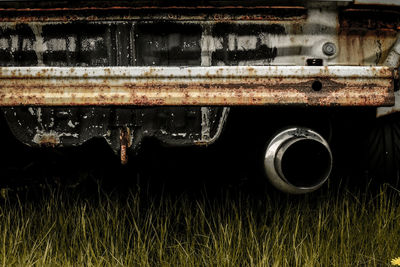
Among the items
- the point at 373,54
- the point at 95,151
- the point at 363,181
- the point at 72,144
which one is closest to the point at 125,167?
the point at 95,151

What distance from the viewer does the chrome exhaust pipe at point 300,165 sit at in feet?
5.99

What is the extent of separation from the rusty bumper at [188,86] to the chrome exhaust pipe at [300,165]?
0.16 meters

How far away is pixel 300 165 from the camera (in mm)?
1938

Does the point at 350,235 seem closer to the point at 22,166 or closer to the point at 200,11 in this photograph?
the point at 200,11

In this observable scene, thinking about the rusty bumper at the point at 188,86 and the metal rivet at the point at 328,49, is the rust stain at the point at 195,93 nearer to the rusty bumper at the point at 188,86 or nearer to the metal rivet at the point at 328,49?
the rusty bumper at the point at 188,86

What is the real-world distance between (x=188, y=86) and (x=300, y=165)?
0.51 m

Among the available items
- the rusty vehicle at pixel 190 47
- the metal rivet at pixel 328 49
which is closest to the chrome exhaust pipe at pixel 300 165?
the rusty vehicle at pixel 190 47

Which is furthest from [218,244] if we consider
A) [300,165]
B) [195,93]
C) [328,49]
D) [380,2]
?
[380,2]

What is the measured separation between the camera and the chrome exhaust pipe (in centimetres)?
183

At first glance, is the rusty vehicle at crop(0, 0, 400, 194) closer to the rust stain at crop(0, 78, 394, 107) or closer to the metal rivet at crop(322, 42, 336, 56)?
the metal rivet at crop(322, 42, 336, 56)

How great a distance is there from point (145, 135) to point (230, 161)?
772 millimetres

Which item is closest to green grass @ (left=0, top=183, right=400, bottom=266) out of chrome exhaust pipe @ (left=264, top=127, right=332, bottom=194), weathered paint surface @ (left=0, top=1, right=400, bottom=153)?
chrome exhaust pipe @ (left=264, top=127, right=332, bottom=194)

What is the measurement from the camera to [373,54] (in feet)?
6.57

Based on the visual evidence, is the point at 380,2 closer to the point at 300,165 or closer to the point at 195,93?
the point at 300,165
